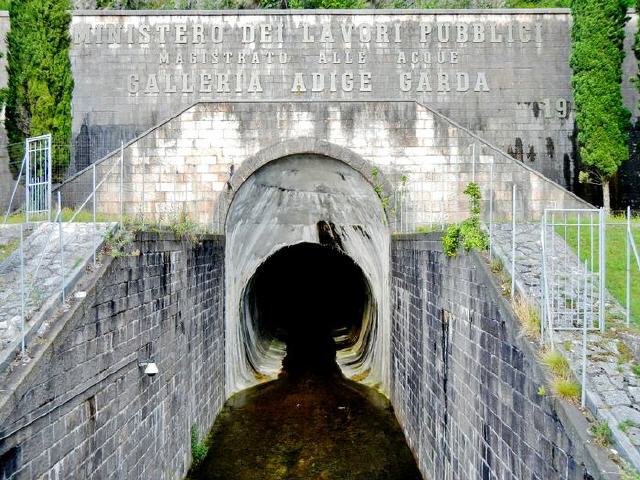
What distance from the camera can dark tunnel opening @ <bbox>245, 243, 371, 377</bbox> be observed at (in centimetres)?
1922

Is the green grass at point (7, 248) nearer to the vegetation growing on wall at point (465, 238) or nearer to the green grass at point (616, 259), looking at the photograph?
the vegetation growing on wall at point (465, 238)

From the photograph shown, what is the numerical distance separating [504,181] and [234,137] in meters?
6.20

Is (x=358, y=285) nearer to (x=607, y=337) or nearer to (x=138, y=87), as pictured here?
(x=138, y=87)

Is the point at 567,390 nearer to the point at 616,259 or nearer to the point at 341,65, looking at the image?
the point at 616,259

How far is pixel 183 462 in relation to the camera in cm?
953

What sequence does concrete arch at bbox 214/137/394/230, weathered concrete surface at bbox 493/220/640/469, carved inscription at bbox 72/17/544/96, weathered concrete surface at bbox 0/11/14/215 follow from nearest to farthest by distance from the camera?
weathered concrete surface at bbox 493/220/640/469 < concrete arch at bbox 214/137/394/230 < weathered concrete surface at bbox 0/11/14/215 < carved inscription at bbox 72/17/544/96

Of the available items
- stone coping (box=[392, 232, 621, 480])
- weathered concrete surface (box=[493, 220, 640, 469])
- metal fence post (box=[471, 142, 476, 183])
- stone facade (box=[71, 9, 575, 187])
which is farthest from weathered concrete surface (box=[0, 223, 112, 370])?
stone facade (box=[71, 9, 575, 187])

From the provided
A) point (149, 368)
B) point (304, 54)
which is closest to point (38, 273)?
point (149, 368)

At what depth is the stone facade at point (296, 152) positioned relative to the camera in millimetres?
13398

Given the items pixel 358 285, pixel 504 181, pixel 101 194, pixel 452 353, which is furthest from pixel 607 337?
pixel 358 285

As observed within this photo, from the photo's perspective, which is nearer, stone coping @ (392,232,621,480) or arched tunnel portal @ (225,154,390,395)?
stone coping @ (392,232,621,480)

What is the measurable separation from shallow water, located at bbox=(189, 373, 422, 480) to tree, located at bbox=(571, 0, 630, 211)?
31.7 feet

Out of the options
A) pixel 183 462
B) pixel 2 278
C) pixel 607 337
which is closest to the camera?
pixel 607 337

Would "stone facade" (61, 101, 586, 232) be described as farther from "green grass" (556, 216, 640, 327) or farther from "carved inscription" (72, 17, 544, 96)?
"carved inscription" (72, 17, 544, 96)
